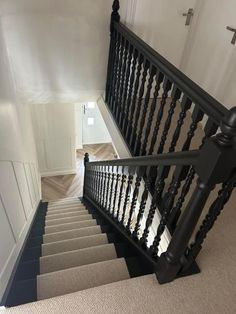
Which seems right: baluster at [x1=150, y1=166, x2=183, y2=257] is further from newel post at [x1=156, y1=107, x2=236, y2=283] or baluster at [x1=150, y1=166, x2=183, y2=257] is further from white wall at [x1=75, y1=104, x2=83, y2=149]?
white wall at [x1=75, y1=104, x2=83, y2=149]

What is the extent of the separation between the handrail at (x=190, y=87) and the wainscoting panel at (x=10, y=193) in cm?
136

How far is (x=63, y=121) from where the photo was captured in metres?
4.82

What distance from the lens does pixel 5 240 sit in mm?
1555

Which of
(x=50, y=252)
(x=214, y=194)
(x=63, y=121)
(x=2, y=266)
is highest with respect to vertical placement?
(x=214, y=194)

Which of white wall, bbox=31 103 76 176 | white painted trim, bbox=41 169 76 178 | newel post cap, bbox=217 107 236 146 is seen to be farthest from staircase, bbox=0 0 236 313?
white painted trim, bbox=41 169 76 178

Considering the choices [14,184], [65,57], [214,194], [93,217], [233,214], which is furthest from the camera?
[93,217]

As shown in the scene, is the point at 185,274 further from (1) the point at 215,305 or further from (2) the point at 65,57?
(2) the point at 65,57

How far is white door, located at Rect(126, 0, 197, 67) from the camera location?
8.09ft

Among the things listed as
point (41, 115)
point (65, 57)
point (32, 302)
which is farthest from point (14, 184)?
point (41, 115)

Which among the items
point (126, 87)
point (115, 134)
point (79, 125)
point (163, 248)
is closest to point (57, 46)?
point (126, 87)

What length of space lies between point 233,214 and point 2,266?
1.57m

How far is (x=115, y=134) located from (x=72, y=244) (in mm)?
1267

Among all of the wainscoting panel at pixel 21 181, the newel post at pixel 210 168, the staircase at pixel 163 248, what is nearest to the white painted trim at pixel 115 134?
the staircase at pixel 163 248

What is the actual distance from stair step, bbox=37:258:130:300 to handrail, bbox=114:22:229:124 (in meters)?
1.04
